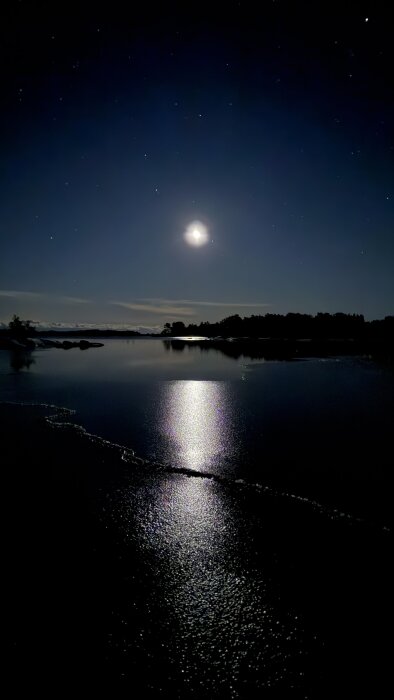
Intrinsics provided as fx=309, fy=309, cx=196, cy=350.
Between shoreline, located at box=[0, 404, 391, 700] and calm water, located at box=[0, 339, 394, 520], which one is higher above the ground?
calm water, located at box=[0, 339, 394, 520]

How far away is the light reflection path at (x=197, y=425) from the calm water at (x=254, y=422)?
4 centimetres

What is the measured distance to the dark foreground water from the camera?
358 centimetres

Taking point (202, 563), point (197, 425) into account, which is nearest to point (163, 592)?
point (202, 563)

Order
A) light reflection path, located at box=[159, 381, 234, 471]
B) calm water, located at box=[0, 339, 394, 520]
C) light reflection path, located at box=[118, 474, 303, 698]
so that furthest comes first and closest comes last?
light reflection path, located at box=[159, 381, 234, 471] < calm water, located at box=[0, 339, 394, 520] < light reflection path, located at box=[118, 474, 303, 698]

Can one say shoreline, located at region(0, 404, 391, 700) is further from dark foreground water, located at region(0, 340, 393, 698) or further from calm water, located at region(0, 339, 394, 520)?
calm water, located at region(0, 339, 394, 520)

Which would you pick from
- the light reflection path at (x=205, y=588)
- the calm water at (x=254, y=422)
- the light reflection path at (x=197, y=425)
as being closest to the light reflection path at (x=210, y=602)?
the light reflection path at (x=205, y=588)

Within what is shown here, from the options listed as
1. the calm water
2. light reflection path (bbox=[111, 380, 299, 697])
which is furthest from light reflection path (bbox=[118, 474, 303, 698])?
the calm water

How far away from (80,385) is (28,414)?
8.02 metres

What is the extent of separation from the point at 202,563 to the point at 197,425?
7863mm

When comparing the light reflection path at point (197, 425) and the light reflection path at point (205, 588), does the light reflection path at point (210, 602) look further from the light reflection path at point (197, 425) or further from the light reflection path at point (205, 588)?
the light reflection path at point (197, 425)

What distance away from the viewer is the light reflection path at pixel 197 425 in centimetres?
964

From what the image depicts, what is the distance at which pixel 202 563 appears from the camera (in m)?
5.04

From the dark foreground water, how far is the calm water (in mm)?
110

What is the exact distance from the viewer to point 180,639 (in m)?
3.85
